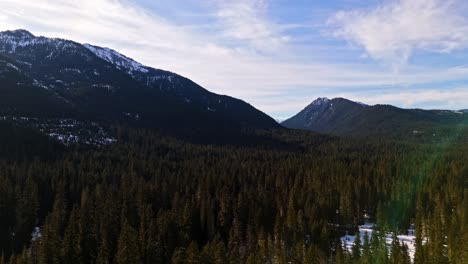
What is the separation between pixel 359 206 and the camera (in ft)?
384


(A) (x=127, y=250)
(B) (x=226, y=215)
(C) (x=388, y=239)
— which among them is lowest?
(C) (x=388, y=239)

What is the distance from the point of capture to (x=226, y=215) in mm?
107812

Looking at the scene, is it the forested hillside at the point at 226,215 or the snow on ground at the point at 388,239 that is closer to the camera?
the forested hillside at the point at 226,215

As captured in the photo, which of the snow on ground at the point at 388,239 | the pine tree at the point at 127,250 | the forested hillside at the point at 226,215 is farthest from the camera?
the snow on ground at the point at 388,239

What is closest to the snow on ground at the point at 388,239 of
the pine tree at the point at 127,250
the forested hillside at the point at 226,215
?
the forested hillside at the point at 226,215

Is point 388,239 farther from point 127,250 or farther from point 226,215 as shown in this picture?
point 127,250

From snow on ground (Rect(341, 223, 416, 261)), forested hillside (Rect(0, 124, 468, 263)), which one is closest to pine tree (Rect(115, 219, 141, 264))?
forested hillside (Rect(0, 124, 468, 263))

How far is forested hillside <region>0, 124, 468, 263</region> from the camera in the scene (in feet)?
251

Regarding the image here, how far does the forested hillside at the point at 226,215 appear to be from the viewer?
3014 inches

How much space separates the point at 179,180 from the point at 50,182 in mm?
42394

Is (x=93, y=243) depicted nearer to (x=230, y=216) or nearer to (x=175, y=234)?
(x=175, y=234)

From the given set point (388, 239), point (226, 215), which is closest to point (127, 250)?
point (226, 215)

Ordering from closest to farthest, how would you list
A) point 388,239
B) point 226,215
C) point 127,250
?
point 127,250 → point 388,239 → point 226,215

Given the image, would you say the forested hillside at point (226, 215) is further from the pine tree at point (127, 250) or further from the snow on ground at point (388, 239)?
the snow on ground at point (388, 239)
